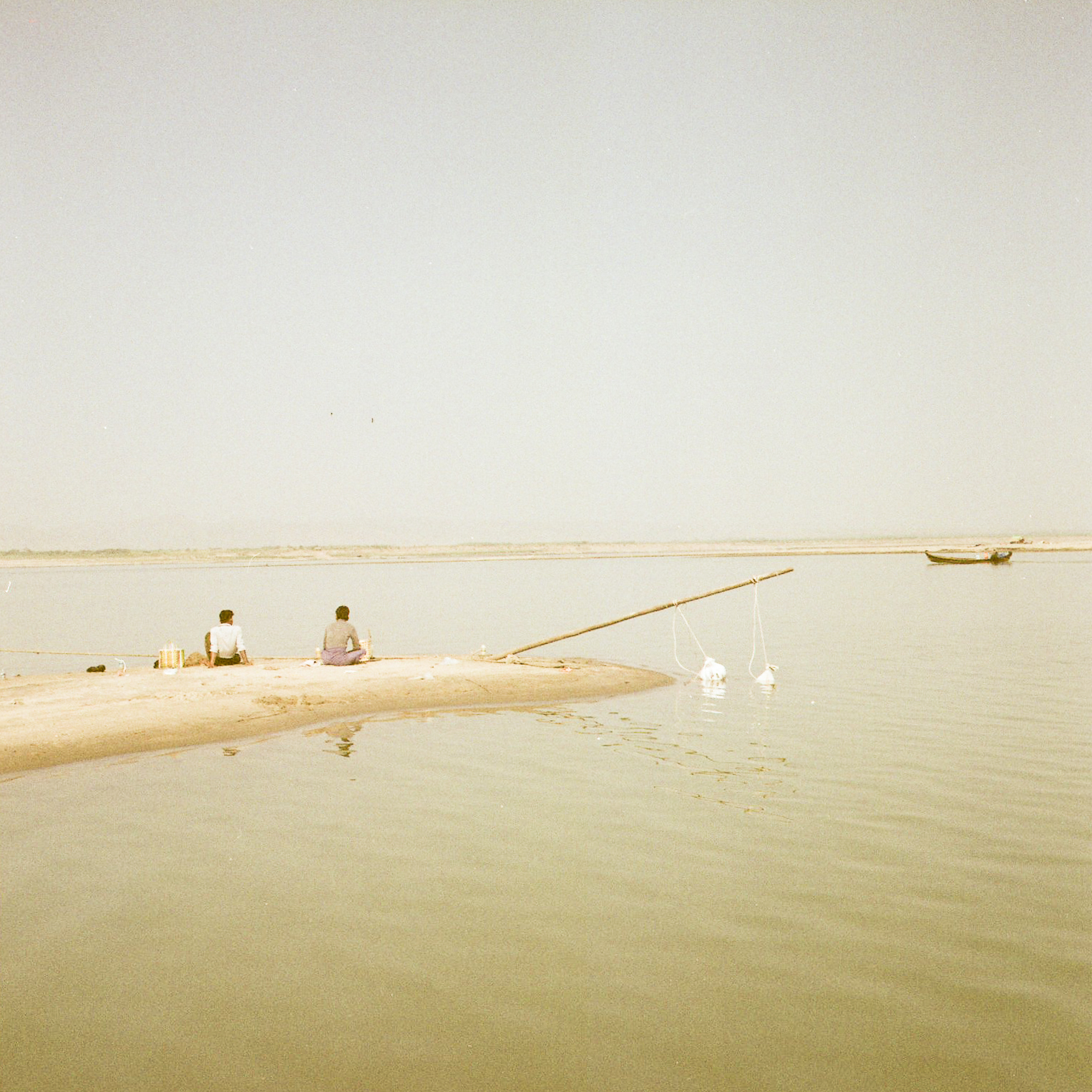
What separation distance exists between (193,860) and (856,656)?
18414 mm

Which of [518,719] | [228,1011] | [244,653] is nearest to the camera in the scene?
[228,1011]

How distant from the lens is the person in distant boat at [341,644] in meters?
18.6

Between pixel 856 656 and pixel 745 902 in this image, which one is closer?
pixel 745 902

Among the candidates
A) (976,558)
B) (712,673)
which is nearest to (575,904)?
(712,673)

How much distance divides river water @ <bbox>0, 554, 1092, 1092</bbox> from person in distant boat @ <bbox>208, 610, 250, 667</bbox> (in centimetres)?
502

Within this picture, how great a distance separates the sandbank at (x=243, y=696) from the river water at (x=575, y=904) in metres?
0.83

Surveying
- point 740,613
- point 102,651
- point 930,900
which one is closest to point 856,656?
point 740,613

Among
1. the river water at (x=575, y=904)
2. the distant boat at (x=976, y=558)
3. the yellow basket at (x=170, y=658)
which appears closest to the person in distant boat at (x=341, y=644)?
the yellow basket at (x=170, y=658)

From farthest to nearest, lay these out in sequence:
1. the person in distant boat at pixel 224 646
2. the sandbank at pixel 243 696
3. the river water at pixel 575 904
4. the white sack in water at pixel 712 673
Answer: the white sack in water at pixel 712 673
the person in distant boat at pixel 224 646
the sandbank at pixel 243 696
the river water at pixel 575 904

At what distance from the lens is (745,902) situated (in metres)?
7.40

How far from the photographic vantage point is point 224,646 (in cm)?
1845

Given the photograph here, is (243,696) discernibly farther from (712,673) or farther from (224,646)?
(712,673)

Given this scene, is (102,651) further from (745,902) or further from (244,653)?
(745,902)

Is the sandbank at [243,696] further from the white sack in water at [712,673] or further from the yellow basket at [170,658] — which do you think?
the white sack in water at [712,673]
